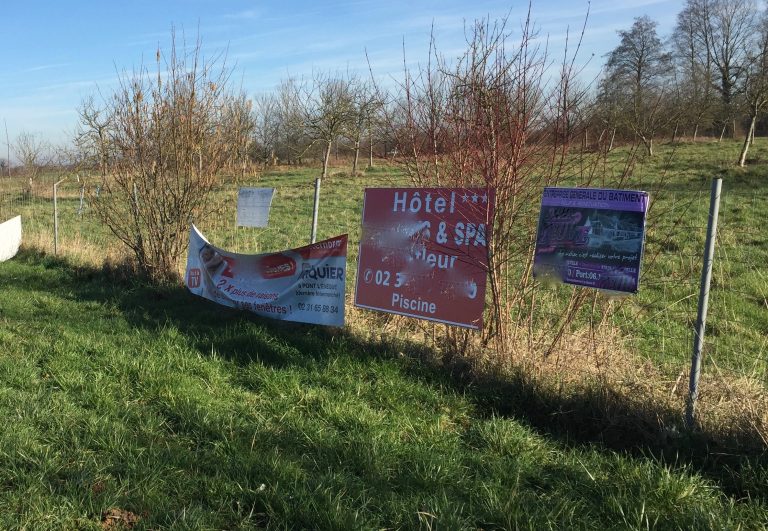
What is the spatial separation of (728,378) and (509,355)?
5.22ft

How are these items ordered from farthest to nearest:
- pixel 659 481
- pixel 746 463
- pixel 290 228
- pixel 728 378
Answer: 1. pixel 290 228
2. pixel 728 378
3. pixel 746 463
4. pixel 659 481

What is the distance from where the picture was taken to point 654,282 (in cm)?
542

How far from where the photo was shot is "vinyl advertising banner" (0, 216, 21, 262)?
10602 mm

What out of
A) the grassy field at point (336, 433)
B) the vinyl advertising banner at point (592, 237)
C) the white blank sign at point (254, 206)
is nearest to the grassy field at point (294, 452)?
the grassy field at point (336, 433)

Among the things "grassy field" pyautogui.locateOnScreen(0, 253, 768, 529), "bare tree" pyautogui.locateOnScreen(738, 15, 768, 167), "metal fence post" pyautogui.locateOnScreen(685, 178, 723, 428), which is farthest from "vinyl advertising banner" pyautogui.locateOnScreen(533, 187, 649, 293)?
"bare tree" pyautogui.locateOnScreen(738, 15, 768, 167)

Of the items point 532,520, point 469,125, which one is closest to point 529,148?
point 469,125

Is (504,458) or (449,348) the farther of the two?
(449,348)

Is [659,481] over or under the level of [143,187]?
under

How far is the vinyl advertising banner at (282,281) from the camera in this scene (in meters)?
5.93

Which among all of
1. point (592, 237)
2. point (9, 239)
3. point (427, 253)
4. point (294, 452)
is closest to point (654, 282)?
point (592, 237)

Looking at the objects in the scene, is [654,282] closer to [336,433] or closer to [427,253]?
[427,253]

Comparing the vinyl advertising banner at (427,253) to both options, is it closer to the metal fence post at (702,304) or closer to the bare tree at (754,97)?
the metal fence post at (702,304)

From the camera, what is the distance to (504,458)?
135 inches

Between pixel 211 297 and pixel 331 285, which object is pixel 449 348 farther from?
pixel 211 297
